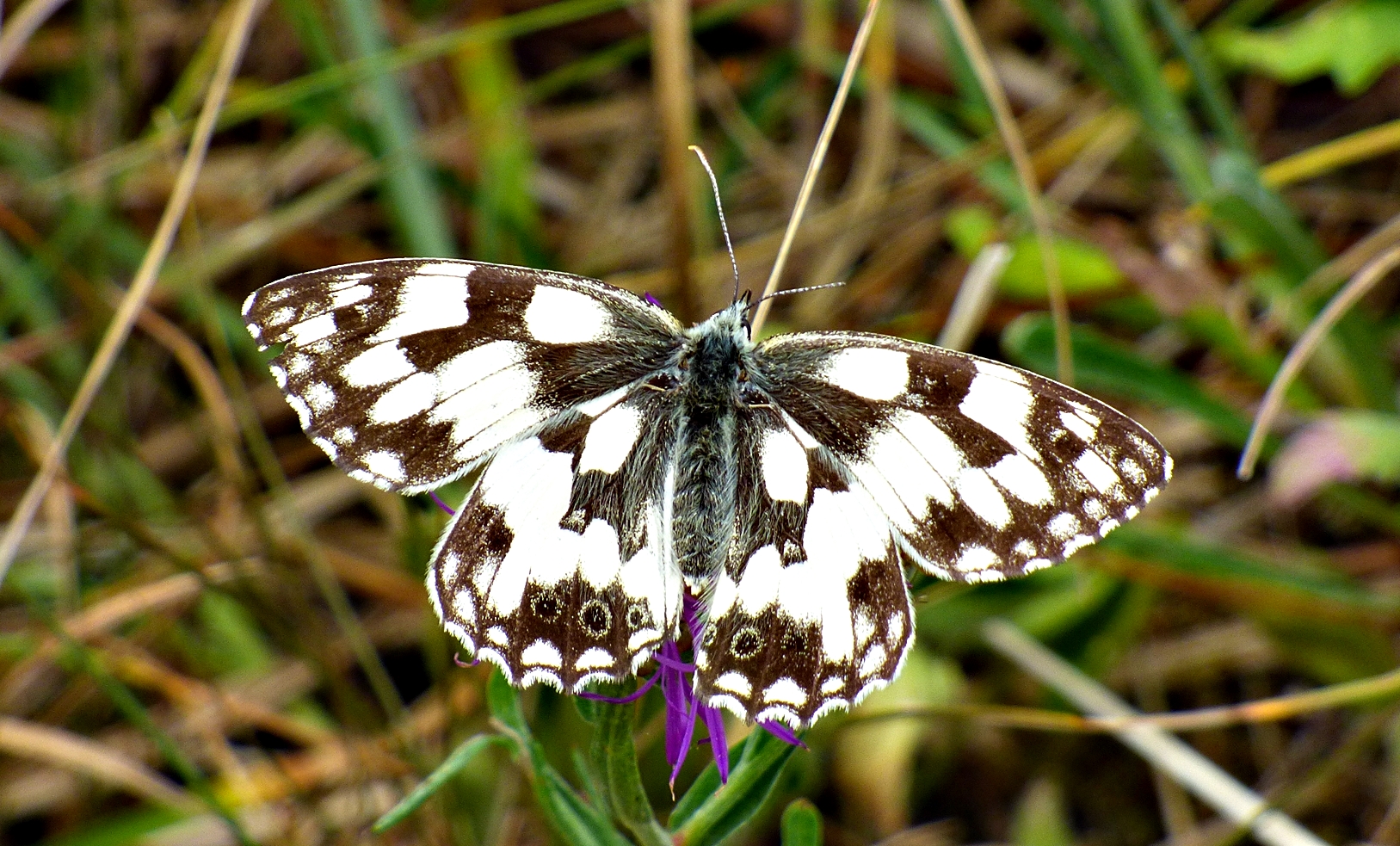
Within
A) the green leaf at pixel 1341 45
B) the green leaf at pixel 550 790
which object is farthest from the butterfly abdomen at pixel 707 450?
the green leaf at pixel 1341 45

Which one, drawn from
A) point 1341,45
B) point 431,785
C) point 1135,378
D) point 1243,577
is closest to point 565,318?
point 431,785

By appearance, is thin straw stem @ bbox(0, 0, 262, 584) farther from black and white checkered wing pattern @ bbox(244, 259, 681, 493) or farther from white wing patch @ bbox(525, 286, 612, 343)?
white wing patch @ bbox(525, 286, 612, 343)

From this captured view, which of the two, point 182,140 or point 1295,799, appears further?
point 182,140

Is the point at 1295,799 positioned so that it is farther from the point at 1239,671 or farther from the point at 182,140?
the point at 182,140

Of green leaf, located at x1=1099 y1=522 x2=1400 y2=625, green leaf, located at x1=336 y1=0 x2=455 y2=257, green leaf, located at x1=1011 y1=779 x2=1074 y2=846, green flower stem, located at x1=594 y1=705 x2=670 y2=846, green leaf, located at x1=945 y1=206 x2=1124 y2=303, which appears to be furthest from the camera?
green leaf, located at x1=336 y1=0 x2=455 y2=257

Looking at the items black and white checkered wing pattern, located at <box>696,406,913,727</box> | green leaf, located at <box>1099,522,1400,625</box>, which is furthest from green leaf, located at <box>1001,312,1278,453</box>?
black and white checkered wing pattern, located at <box>696,406,913,727</box>

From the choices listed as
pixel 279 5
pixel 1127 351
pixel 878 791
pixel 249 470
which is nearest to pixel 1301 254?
pixel 1127 351

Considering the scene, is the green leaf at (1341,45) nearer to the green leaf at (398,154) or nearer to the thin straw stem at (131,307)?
the green leaf at (398,154)
